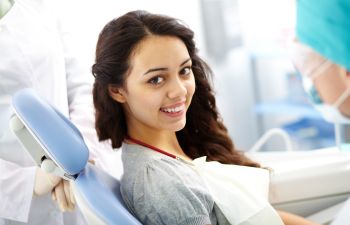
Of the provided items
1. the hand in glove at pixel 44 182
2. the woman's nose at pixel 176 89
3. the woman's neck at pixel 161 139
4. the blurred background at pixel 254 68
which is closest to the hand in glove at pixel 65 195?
the hand in glove at pixel 44 182

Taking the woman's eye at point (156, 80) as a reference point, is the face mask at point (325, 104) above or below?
below

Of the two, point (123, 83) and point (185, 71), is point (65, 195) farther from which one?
point (185, 71)

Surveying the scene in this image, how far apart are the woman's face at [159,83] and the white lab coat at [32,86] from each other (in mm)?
266

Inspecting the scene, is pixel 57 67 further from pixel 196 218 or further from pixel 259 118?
pixel 259 118

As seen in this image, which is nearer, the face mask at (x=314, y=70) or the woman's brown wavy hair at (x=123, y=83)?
the face mask at (x=314, y=70)

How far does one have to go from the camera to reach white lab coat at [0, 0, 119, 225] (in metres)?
1.30

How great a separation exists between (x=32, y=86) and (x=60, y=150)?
45 centimetres

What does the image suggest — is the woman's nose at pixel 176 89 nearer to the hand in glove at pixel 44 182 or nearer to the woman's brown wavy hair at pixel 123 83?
the woman's brown wavy hair at pixel 123 83

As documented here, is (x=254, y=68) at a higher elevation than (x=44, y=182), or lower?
lower

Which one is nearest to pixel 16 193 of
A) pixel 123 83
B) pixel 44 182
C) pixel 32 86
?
pixel 44 182

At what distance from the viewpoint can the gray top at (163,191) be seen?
1132mm

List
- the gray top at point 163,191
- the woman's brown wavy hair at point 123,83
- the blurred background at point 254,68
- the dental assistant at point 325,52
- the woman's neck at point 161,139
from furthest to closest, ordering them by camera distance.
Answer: the blurred background at point 254,68 → the woman's neck at point 161,139 → the woman's brown wavy hair at point 123,83 → the gray top at point 163,191 → the dental assistant at point 325,52

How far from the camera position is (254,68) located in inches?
135

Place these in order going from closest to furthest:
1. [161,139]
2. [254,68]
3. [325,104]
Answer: [325,104] → [161,139] → [254,68]
